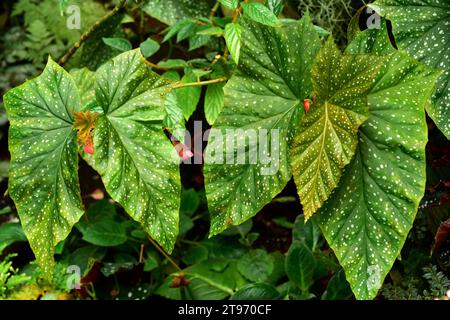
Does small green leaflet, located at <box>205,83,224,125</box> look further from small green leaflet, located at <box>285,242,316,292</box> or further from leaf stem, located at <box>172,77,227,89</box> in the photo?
small green leaflet, located at <box>285,242,316,292</box>

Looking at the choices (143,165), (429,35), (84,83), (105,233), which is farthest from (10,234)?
(429,35)

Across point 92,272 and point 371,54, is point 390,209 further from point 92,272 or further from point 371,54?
point 92,272

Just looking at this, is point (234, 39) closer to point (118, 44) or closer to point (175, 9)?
point (118, 44)

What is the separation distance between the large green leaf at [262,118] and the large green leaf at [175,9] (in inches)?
22.8

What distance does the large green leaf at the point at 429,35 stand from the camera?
48.3 inches

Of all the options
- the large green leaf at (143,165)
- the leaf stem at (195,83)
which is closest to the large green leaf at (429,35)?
the leaf stem at (195,83)

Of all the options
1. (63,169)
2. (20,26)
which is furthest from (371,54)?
(20,26)

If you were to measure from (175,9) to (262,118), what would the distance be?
71 cm

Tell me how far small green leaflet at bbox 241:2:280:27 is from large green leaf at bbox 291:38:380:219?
5.3 inches

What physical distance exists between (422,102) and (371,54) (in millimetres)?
141

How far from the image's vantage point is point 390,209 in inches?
46.2

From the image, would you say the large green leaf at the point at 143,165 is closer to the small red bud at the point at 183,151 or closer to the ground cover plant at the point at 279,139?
the ground cover plant at the point at 279,139

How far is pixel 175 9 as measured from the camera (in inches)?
71.6
